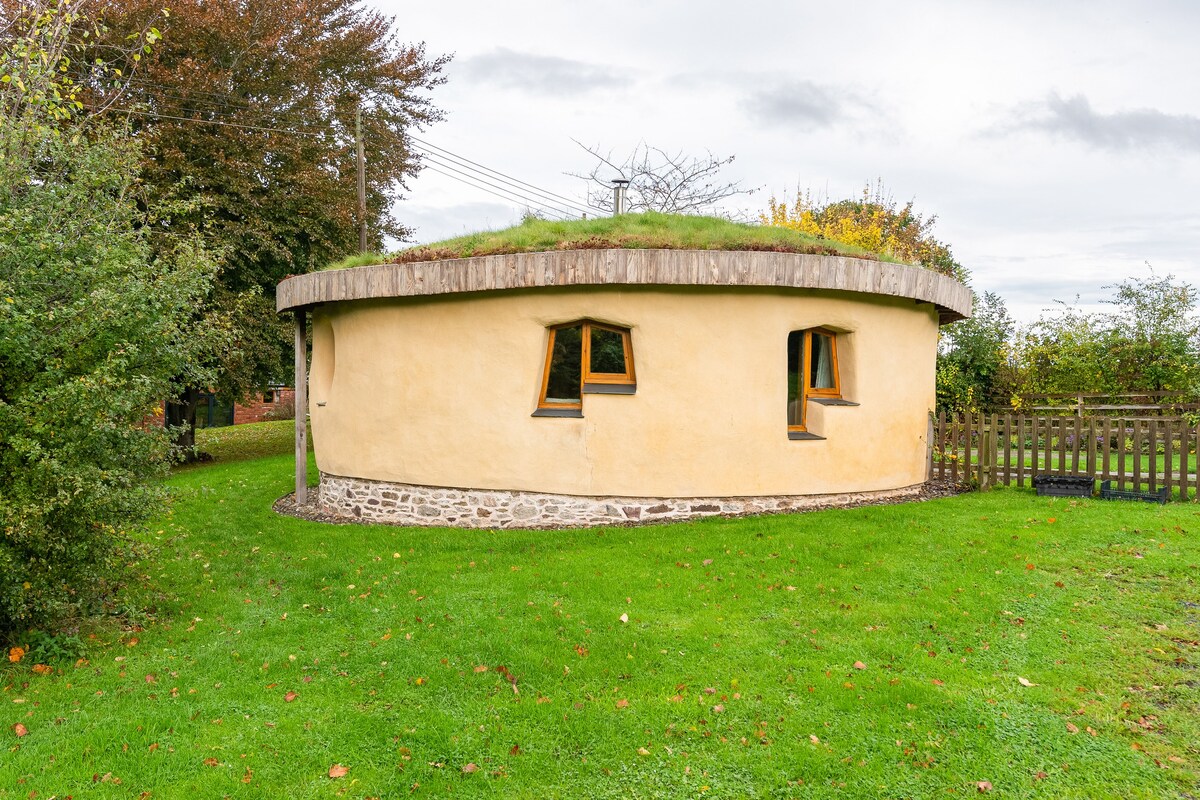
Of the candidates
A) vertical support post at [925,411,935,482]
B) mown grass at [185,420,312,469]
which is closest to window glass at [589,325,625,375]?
vertical support post at [925,411,935,482]

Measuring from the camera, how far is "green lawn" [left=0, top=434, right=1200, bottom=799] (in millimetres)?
3611

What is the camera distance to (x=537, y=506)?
27.5ft

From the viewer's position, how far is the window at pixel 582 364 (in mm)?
8289

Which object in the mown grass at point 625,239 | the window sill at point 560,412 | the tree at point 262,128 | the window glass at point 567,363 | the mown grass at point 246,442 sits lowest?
the mown grass at point 246,442

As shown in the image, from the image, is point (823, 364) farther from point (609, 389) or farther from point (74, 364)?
point (74, 364)

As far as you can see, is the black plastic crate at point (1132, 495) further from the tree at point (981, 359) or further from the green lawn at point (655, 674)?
the tree at point (981, 359)

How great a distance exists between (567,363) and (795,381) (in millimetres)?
2786

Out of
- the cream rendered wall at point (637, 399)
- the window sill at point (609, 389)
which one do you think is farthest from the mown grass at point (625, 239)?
the window sill at point (609, 389)

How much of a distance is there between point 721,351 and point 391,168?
1347cm

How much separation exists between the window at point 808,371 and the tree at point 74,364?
6253mm

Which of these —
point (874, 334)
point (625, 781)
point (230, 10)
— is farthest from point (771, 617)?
point (230, 10)

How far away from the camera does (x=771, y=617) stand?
546cm

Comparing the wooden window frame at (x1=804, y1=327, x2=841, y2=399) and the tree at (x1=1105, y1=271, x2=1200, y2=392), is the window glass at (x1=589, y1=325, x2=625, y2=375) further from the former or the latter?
the tree at (x1=1105, y1=271, x2=1200, y2=392)

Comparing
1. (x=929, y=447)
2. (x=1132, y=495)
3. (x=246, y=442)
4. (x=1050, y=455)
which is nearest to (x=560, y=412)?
(x=929, y=447)
